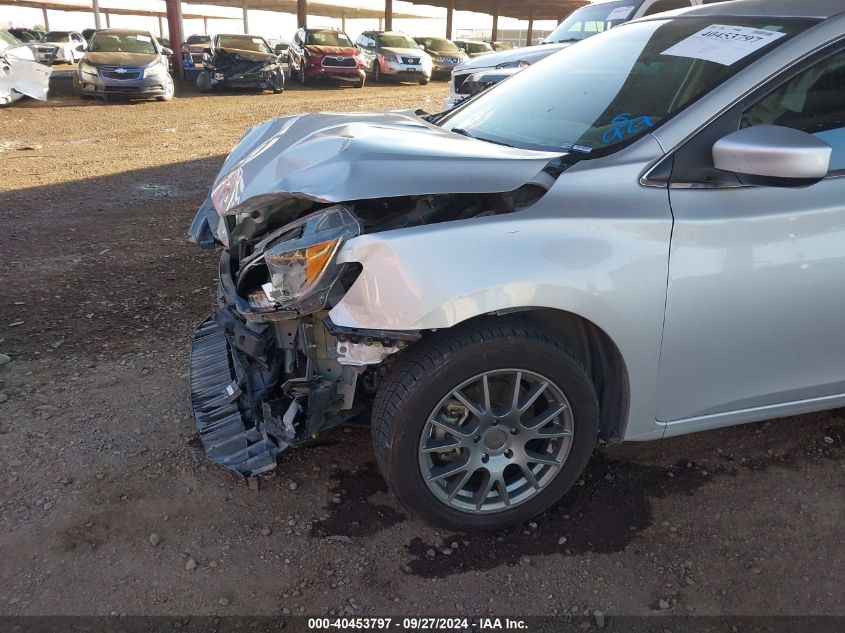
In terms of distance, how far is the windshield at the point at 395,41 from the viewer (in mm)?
21734

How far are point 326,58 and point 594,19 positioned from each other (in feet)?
39.5

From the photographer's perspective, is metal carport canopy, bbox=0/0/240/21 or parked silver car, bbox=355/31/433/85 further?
metal carport canopy, bbox=0/0/240/21

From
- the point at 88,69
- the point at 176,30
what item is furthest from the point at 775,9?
the point at 176,30

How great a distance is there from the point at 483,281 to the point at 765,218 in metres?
1.02

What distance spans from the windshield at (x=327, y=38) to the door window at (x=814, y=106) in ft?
63.7

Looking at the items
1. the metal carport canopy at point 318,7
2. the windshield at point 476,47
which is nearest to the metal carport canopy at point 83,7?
the metal carport canopy at point 318,7

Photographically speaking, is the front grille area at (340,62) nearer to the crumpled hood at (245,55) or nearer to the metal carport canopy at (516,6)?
the crumpled hood at (245,55)

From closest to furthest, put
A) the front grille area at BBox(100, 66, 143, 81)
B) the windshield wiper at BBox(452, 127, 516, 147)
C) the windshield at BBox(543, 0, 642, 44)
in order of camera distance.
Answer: the windshield wiper at BBox(452, 127, 516, 147) → the windshield at BBox(543, 0, 642, 44) → the front grille area at BBox(100, 66, 143, 81)

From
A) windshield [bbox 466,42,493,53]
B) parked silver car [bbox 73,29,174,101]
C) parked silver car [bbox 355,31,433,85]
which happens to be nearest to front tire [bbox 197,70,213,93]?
parked silver car [bbox 73,29,174,101]

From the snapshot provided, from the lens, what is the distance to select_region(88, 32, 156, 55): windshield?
14734 mm

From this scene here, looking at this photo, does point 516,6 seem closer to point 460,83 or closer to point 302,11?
point 302,11

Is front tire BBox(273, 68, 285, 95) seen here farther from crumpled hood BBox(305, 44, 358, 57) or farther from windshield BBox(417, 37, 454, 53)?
windshield BBox(417, 37, 454, 53)

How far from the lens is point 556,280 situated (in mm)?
2176

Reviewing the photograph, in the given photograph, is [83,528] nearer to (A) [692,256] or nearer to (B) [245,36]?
(A) [692,256]
